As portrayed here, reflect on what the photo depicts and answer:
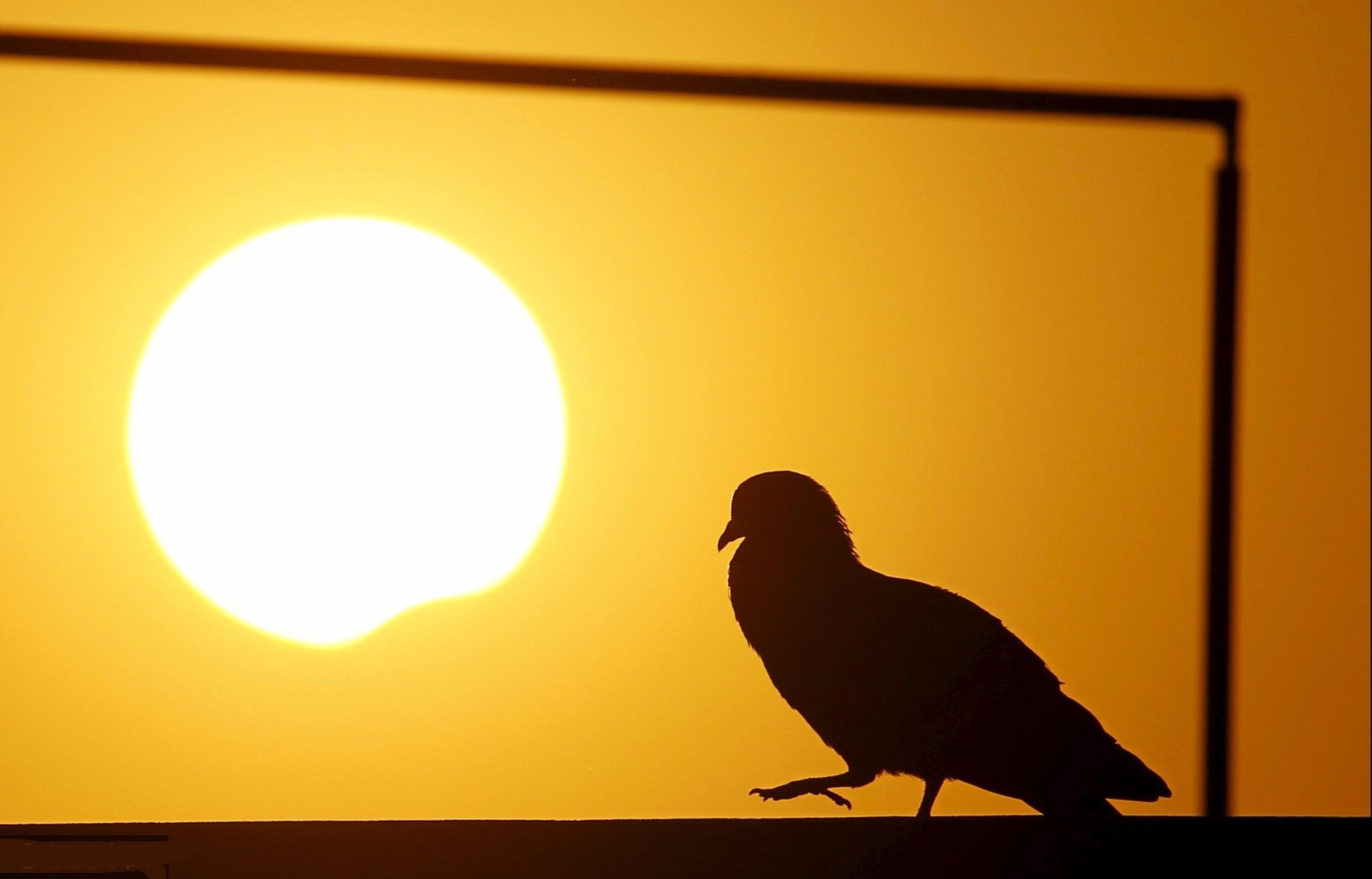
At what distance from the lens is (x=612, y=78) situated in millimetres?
3016

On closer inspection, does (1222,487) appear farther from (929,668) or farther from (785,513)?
(785,513)

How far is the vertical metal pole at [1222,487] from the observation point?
2938 millimetres

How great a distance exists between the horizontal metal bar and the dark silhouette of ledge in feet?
5.74

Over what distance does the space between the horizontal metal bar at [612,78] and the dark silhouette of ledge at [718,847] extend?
5.74ft

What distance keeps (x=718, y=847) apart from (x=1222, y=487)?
177cm

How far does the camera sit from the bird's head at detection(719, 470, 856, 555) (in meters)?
3.03

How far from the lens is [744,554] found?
3049mm

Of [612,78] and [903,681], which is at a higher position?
[612,78]

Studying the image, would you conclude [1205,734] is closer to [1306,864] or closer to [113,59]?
[1306,864]

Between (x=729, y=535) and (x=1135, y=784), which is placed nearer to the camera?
(x=1135, y=784)

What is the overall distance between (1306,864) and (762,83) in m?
2.01

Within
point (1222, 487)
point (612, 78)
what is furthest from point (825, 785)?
point (612, 78)

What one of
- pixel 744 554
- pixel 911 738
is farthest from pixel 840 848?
pixel 744 554

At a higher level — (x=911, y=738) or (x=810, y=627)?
(x=810, y=627)
